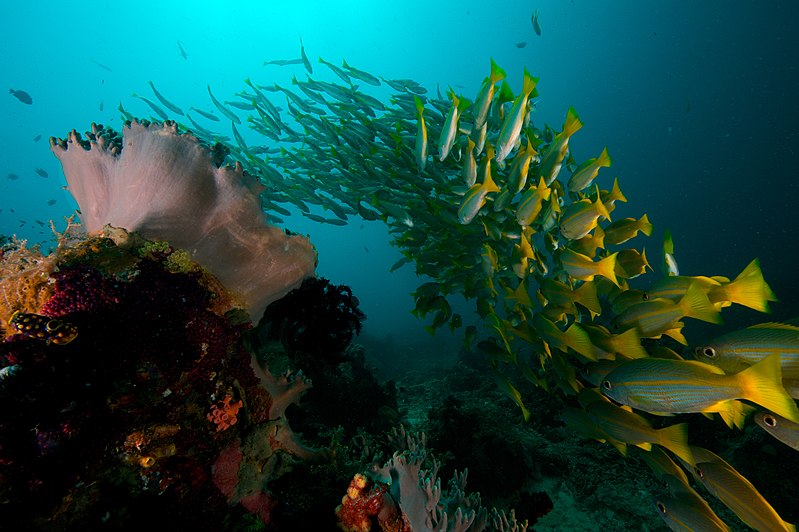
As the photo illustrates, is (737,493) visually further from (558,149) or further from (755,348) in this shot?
(558,149)

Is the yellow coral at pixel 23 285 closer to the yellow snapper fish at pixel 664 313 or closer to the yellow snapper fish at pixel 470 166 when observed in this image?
the yellow snapper fish at pixel 470 166

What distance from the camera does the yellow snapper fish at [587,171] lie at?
15.0 feet

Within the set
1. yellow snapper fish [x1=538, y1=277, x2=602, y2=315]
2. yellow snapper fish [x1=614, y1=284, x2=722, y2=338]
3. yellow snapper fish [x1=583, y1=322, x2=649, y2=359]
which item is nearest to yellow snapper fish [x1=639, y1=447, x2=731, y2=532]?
yellow snapper fish [x1=583, y1=322, x2=649, y2=359]

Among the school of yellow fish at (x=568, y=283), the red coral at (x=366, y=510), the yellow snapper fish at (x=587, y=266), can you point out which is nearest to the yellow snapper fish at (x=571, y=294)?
the school of yellow fish at (x=568, y=283)

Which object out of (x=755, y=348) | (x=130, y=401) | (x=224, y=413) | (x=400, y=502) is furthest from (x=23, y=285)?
(x=755, y=348)

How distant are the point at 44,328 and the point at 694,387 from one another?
147 inches

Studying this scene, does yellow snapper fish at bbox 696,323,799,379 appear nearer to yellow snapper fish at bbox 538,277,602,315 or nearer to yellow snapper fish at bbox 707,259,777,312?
yellow snapper fish at bbox 707,259,777,312

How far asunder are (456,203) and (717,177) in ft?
283

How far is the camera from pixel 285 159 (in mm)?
9406

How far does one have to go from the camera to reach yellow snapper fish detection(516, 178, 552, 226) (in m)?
4.41

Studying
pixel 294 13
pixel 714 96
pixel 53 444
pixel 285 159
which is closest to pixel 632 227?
pixel 53 444

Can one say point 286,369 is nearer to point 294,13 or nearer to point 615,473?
point 615,473

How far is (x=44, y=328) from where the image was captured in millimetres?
1586

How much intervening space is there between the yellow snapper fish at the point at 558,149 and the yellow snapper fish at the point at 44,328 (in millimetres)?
5255
